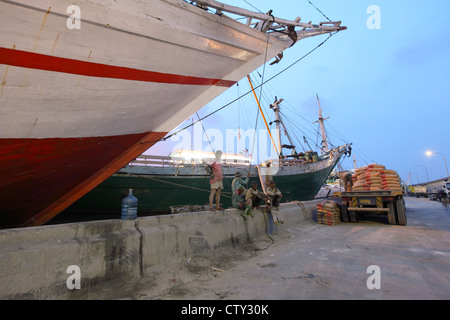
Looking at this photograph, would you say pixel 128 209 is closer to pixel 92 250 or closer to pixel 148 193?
pixel 92 250

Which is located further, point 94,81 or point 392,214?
point 392,214

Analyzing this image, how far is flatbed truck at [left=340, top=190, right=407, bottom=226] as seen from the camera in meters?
7.75

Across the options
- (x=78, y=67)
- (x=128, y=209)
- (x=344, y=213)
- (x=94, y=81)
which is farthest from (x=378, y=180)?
(x=78, y=67)

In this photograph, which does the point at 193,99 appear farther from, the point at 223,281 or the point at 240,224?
the point at 223,281

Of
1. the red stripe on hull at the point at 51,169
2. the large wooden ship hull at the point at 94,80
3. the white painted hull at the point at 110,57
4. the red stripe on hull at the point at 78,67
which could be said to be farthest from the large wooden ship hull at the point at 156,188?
the red stripe on hull at the point at 78,67

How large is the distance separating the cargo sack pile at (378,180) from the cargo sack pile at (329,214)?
4.87 feet

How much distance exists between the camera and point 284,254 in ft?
14.3

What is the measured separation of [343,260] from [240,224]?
2232mm

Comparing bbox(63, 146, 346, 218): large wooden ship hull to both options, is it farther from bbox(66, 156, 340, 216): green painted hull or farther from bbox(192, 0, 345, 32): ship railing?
bbox(192, 0, 345, 32): ship railing

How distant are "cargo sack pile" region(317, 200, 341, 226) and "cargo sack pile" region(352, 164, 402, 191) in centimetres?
148

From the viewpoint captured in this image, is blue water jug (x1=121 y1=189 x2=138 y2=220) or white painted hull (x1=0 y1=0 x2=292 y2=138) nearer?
white painted hull (x1=0 y1=0 x2=292 y2=138)

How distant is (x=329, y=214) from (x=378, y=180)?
246cm

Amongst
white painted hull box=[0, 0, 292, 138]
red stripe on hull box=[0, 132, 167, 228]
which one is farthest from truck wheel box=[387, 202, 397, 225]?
red stripe on hull box=[0, 132, 167, 228]

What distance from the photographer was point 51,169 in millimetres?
4047
